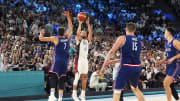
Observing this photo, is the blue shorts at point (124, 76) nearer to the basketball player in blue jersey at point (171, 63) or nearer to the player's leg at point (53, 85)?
the basketball player in blue jersey at point (171, 63)

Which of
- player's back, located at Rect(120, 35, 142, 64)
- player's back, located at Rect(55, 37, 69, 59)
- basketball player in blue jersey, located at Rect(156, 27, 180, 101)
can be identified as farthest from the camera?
player's back, located at Rect(55, 37, 69, 59)

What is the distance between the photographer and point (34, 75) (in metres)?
11.2

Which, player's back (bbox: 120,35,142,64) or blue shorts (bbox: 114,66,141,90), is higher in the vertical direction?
player's back (bbox: 120,35,142,64)

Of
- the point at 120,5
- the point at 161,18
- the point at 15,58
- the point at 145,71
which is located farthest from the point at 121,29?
the point at 15,58

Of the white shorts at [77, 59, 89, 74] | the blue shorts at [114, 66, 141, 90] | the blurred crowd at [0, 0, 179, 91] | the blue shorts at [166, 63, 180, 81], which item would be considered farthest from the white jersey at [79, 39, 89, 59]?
the blue shorts at [114, 66, 141, 90]

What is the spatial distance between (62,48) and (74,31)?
31.3 ft

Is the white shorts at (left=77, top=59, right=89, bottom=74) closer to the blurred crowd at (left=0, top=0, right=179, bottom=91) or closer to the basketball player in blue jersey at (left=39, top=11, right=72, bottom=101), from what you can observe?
the basketball player in blue jersey at (left=39, top=11, right=72, bottom=101)

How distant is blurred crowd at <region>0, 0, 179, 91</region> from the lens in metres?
12.6

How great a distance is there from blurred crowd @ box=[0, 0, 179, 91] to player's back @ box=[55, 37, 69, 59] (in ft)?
11.8

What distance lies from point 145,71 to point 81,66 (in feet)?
21.9

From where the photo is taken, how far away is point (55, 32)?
16766mm

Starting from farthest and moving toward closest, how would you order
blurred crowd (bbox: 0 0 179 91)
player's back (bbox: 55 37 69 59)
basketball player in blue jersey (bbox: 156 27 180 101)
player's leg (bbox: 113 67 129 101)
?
1. blurred crowd (bbox: 0 0 179 91)
2. player's back (bbox: 55 37 69 59)
3. basketball player in blue jersey (bbox: 156 27 180 101)
4. player's leg (bbox: 113 67 129 101)

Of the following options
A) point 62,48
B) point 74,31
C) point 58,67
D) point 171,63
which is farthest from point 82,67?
point 74,31

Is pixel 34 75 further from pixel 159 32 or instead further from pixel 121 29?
pixel 159 32
